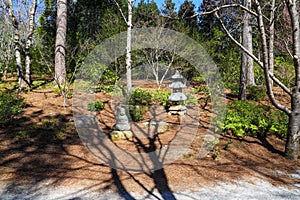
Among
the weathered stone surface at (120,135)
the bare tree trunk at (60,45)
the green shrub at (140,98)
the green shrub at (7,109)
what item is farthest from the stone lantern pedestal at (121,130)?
the bare tree trunk at (60,45)

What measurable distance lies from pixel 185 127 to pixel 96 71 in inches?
201

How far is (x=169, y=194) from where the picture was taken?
2982 mm

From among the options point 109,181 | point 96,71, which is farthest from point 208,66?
point 109,181

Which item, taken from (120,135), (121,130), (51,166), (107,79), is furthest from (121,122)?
(107,79)

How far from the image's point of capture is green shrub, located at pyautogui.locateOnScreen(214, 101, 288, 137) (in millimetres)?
5311

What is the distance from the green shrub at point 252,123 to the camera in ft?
17.4

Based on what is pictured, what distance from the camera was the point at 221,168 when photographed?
378 centimetres

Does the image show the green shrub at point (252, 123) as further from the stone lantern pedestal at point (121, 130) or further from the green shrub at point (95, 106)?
the green shrub at point (95, 106)

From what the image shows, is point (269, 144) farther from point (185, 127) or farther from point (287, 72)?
point (287, 72)

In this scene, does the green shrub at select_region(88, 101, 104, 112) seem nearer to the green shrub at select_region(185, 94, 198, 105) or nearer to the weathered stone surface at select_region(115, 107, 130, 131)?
the weathered stone surface at select_region(115, 107, 130, 131)

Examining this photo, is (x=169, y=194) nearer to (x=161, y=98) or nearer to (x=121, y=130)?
(x=121, y=130)

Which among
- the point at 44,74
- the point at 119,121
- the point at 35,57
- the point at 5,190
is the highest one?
the point at 35,57

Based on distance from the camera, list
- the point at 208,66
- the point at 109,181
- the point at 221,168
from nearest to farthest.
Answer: the point at 109,181
the point at 221,168
the point at 208,66

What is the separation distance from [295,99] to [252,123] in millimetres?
1812
